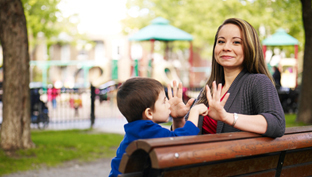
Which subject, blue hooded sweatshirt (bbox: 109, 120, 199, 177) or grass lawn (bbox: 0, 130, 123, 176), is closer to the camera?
blue hooded sweatshirt (bbox: 109, 120, 199, 177)

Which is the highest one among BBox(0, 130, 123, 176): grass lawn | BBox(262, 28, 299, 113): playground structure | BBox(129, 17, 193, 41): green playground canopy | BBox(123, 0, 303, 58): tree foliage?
BBox(123, 0, 303, 58): tree foliage

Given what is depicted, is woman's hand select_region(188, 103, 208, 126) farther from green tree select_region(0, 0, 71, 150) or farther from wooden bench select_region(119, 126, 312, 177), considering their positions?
green tree select_region(0, 0, 71, 150)

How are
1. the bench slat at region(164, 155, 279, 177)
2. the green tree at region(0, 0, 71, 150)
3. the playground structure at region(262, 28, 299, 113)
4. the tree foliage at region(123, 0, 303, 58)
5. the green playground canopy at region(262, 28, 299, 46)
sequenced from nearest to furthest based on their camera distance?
the bench slat at region(164, 155, 279, 177) < the green tree at region(0, 0, 71, 150) < the playground structure at region(262, 28, 299, 113) < the green playground canopy at region(262, 28, 299, 46) < the tree foliage at region(123, 0, 303, 58)

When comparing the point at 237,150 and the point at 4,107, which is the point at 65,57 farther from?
the point at 237,150

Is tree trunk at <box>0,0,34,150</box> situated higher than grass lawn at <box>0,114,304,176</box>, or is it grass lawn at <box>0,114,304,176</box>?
tree trunk at <box>0,0,34,150</box>

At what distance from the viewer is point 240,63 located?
256cm

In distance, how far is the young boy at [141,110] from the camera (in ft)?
6.81

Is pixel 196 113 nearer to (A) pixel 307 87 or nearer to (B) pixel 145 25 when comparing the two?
(A) pixel 307 87

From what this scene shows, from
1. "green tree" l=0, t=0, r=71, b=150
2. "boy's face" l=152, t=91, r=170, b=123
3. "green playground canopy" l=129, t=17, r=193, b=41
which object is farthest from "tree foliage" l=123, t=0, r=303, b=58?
"boy's face" l=152, t=91, r=170, b=123

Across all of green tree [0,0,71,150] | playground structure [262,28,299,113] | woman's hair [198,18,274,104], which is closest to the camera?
woman's hair [198,18,274,104]

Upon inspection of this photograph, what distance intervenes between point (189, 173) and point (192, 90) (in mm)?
12407

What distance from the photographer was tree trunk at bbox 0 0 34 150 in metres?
6.39

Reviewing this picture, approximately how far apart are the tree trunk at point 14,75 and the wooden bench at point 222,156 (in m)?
5.36

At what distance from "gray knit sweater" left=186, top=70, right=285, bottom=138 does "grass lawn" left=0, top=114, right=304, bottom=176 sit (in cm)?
443
